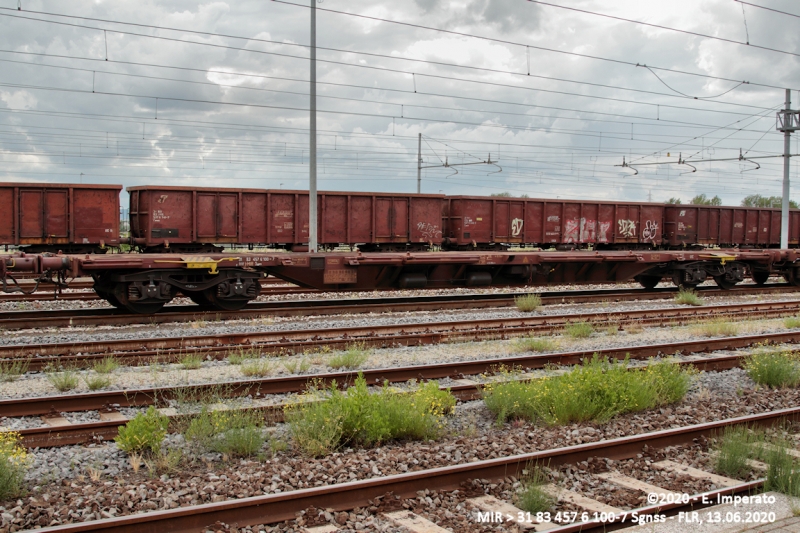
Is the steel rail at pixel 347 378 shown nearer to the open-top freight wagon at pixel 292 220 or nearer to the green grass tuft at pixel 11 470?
the green grass tuft at pixel 11 470

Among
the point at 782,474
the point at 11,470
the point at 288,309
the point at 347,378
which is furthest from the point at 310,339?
the point at 782,474

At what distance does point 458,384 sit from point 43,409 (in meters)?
4.94

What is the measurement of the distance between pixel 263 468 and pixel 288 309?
31.3 feet

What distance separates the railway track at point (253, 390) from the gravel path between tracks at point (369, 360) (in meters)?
0.33

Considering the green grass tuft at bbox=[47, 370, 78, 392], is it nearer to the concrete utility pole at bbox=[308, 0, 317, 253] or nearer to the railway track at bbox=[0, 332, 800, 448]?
the railway track at bbox=[0, 332, 800, 448]

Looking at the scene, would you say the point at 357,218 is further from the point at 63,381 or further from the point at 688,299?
the point at 63,381

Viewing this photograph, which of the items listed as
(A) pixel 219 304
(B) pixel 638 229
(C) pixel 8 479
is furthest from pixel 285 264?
(B) pixel 638 229

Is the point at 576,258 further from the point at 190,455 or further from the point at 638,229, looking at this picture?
the point at 190,455

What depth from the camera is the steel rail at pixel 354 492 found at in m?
4.36

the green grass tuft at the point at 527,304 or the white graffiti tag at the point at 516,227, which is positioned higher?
the white graffiti tag at the point at 516,227

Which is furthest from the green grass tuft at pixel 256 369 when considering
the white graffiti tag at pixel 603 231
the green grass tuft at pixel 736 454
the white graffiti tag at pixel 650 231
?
the white graffiti tag at pixel 650 231

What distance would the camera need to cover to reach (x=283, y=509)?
15.6 ft

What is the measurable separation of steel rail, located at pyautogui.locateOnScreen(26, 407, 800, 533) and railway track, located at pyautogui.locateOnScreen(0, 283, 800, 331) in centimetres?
958

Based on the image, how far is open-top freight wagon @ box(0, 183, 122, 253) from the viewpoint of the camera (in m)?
19.4
